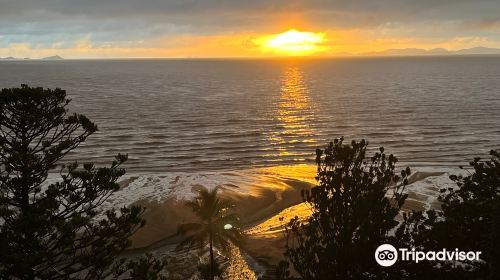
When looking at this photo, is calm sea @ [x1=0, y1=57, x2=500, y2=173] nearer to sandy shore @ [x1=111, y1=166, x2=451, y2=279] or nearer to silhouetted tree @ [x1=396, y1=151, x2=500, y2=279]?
sandy shore @ [x1=111, y1=166, x2=451, y2=279]

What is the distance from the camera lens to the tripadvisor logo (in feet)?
47.9

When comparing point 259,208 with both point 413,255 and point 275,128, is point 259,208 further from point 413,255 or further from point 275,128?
point 275,128

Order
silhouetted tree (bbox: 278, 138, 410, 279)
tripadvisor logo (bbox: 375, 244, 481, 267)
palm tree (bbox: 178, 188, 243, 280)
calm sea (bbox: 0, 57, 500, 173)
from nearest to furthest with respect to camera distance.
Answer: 1. silhouetted tree (bbox: 278, 138, 410, 279)
2. tripadvisor logo (bbox: 375, 244, 481, 267)
3. palm tree (bbox: 178, 188, 243, 280)
4. calm sea (bbox: 0, 57, 500, 173)

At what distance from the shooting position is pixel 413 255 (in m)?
15.5

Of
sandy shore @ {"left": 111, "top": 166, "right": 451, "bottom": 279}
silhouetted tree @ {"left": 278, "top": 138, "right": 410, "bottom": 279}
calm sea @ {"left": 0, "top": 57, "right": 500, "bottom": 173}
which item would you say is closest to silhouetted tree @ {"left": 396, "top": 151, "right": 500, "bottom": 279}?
silhouetted tree @ {"left": 278, "top": 138, "right": 410, "bottom": 279}

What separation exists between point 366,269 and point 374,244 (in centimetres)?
93

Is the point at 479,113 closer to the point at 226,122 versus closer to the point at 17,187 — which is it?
the point at 226,122

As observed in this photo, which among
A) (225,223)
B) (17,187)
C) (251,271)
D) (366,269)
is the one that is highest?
(17,187)

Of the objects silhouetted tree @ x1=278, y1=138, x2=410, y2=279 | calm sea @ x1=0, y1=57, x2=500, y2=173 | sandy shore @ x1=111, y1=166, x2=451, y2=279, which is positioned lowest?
sandy shore @ x1=111, y1=166, x2=451, y2=279

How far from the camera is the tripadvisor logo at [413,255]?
1459cm

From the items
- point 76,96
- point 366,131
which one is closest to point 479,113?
point 366,131

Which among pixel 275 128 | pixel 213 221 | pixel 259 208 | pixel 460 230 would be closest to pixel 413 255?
pixel 460 230

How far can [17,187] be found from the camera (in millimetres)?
17281

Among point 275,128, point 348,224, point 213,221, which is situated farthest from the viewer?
point 275,128
